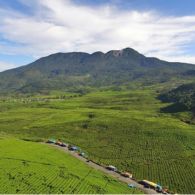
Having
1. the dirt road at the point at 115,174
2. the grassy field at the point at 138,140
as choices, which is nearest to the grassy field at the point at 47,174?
the dirt road at the point at 115,174

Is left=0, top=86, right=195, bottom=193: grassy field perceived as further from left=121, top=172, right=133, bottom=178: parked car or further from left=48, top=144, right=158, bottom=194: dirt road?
left=48, top=144, right=158, bottom=194: dirt road

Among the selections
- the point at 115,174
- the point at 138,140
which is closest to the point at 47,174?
the point at 115,174

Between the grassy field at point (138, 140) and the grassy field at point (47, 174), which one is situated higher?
the grassy field at point (47, 174)

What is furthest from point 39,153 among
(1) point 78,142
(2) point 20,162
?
(1) point 78,142

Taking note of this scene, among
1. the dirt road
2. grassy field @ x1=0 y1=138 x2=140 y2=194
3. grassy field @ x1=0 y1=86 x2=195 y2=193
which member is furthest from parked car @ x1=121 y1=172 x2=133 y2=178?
grassy field @ x1=0 y1=138 x2=140 y2=194

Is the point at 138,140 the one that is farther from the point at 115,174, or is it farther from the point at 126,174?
the point at 126,174

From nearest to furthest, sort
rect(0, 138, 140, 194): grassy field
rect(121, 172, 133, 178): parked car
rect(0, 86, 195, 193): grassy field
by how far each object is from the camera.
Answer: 1. rect(0, 138, 140, 194): grassy field
2. rect(121, 172, 133, 178): parked car
3. rect(0, 86, 195, 193): grassy field

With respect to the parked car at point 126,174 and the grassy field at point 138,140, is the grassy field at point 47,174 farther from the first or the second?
the grassy field at point 138,140

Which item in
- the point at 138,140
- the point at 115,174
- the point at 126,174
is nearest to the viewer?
the point at 126,174
